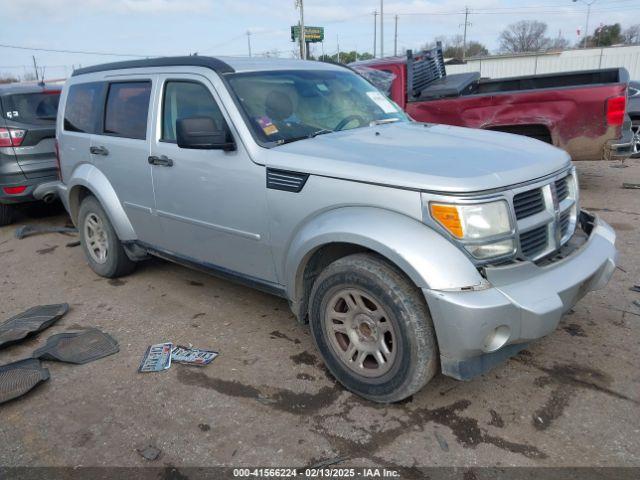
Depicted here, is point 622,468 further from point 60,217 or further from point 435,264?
point 60,217

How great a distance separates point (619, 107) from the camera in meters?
6.23

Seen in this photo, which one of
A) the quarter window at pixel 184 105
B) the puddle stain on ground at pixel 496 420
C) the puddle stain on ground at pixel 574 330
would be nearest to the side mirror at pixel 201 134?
the quarter window at pixel 184 105

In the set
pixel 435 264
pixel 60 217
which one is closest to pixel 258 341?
pixel 435 264

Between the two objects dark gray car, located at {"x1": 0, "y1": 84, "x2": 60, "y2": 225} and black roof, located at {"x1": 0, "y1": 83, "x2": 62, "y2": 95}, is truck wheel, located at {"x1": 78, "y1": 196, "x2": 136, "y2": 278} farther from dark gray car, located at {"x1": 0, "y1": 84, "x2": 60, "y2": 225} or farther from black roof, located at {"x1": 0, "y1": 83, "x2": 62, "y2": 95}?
black roof, located at {"x1": 0, "y1": 83, "x2": 62, "y2": 95}

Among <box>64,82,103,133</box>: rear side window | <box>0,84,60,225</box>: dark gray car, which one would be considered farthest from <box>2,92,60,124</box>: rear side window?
<box>64,82,103,133</box>: rear side window

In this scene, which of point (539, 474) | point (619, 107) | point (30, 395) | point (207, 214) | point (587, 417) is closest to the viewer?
point (539, 474)

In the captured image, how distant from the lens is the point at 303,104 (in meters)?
3.74

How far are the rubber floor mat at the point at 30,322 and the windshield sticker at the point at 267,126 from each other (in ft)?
7.86

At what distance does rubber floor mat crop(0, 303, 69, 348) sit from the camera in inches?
156

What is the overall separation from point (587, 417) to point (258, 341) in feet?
6.96

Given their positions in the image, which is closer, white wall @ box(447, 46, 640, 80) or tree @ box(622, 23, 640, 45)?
white wall @ box(447, 46, 640, 80)

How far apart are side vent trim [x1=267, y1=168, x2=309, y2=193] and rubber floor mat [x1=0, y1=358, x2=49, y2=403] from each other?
192cm

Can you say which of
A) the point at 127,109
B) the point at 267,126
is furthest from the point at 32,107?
the point at 267,126

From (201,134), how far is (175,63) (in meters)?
1.05
